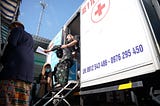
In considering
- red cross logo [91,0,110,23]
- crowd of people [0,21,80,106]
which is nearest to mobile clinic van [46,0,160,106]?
red cross logo [91,0,110,23]

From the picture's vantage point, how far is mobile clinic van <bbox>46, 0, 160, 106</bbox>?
1982 millimetres

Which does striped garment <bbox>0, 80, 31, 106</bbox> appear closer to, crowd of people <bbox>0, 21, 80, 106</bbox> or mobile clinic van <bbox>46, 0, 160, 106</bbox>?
crowd of people <bbox>0, 21, 80, 106</bbox>

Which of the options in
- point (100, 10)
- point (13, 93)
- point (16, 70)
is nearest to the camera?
point (13, 93)

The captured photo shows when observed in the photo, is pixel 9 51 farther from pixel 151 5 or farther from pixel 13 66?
pixel 151 5

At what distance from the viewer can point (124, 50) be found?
226 centimetres

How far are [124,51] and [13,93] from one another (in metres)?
1.58

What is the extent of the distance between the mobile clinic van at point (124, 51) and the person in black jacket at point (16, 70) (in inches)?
42.8

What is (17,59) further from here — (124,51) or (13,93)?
(124,51)

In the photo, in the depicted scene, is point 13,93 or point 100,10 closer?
point 13,93

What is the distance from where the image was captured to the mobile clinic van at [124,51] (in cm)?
198

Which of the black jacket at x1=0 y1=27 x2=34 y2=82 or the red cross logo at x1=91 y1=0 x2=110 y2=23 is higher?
the red cross logo at x1=91 y1=0 x2=110 y2=23

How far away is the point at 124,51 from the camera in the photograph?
2254 millimetres

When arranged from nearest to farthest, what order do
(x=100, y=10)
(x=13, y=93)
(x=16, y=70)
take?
(x=13, y=93) → (x=16, y=70) → (x=100, y=10)

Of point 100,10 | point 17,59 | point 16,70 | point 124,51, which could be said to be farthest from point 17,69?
point 100,10
